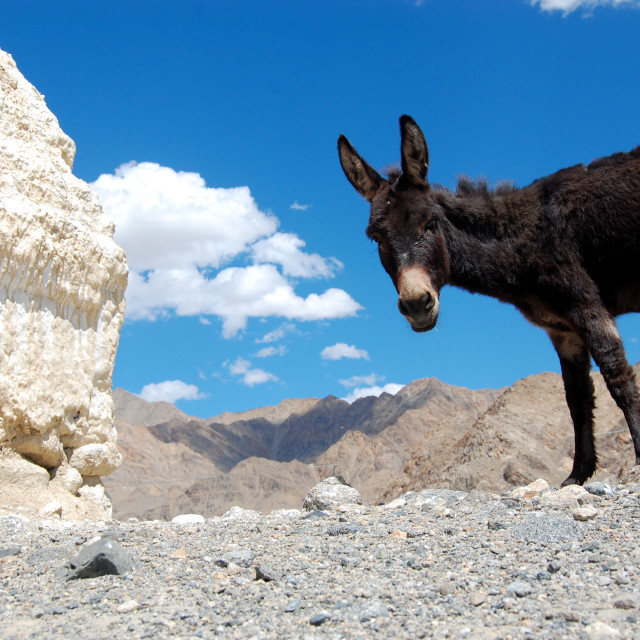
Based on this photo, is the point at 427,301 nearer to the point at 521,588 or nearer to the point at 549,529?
the point at 549,529

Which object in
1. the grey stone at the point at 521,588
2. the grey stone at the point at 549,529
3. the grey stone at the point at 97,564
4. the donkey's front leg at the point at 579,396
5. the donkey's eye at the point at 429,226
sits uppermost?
the donkey's eye at the point at 429,226

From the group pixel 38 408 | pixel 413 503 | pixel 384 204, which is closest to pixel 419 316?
pixel 384 204

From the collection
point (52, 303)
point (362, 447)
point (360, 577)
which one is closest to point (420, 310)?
point (360, 577)

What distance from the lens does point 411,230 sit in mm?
6562

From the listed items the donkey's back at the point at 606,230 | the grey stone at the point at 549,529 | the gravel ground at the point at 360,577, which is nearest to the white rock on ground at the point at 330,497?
the gravel ground at the point at 360,577

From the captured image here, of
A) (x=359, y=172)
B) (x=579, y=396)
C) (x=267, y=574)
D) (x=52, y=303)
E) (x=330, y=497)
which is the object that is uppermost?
(x=359, y=172)

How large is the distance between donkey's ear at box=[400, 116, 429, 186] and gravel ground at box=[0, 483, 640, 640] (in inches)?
136

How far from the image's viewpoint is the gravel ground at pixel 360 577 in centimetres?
349

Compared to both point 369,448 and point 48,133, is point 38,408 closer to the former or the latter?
point 48,133

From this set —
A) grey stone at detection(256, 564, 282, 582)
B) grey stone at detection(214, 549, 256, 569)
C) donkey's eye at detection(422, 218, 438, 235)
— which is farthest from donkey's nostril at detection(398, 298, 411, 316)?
grey stone at detection(256, 564, 282, 582)

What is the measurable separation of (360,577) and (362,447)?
88950 millimetres

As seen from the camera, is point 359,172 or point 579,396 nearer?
point 359,172

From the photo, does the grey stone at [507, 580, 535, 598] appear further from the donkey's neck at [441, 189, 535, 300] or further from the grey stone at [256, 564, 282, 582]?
the donkey's neck at [441, 189, 535, 300]

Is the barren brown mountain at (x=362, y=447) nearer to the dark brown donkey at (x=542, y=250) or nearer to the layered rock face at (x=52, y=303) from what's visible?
the dark brown donkey at (x=542, y=250)
